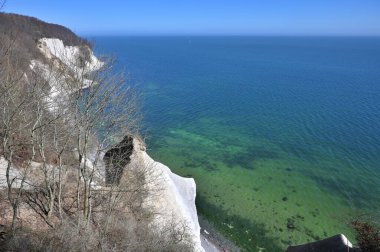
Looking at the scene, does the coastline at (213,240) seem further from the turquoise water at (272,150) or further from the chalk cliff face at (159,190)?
the chalk cliff face at (159,190)

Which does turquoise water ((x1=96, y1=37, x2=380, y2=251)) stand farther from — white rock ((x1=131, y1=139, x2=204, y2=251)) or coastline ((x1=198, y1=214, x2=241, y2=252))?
white rock ((x1=131, y1=139, x2=204, y2=251))

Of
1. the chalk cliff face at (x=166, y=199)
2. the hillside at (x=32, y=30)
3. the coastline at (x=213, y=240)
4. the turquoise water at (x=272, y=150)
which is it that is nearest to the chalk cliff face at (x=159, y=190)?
the chalk cliff face at (x=166, y=199)

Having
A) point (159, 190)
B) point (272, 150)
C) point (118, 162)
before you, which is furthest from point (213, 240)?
point (272, 150)

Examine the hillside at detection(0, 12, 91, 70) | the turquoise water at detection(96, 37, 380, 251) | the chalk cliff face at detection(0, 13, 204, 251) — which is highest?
the hillside at detection(0, 12, 91, 70)

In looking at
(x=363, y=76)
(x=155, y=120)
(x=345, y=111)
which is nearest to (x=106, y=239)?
(x=155, y=120)

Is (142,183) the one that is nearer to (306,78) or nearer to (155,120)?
(155,120)

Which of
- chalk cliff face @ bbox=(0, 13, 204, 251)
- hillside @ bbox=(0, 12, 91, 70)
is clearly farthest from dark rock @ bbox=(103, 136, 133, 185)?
hillside @ bbox=(0, 12, 91, 70)

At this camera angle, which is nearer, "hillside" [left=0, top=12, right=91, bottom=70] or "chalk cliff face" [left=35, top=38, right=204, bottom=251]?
"chalk cliff face" [left=35, top=38, right=204, bottom=251]

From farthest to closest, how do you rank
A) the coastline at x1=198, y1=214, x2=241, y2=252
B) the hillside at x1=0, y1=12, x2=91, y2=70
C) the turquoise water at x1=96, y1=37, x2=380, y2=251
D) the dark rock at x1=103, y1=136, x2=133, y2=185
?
the hillside at x1=0, y1=12, x2=91, y2=70, the turquoise water at x1=96, y1=37, x2=380, y2=251, the coastline at x1=198, y1=214, x2=241, y2=252, the dark rock at x1=103, y1=136, x2=133, y2=185
